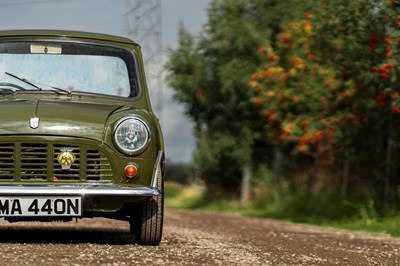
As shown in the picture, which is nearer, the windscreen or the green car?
the green car

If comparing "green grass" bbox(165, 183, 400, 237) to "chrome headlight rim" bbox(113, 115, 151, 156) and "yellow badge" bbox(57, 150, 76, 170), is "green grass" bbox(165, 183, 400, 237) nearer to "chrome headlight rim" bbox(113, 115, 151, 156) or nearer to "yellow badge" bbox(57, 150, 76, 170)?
"chrome headlight rim" bbox(113, 115, 151, 156)

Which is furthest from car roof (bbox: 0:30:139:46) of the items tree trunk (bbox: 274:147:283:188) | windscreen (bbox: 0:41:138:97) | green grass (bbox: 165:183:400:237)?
tree trunk (bbox: 274:147:283:188)

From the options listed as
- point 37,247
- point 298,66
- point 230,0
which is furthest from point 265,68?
point 37,247

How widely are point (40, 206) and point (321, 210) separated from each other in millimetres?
13048

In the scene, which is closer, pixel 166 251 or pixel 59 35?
pixel 166 251

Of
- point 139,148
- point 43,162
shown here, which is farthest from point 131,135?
point 43,162

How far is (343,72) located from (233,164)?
1440cm

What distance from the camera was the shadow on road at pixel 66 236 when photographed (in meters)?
8.16

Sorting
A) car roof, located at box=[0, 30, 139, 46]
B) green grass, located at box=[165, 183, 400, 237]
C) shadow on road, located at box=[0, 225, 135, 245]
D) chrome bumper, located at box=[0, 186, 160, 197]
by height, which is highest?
car roof, located at box=[0, 30, 139, 46]

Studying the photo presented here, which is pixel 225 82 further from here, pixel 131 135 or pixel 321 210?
pixel 131 135

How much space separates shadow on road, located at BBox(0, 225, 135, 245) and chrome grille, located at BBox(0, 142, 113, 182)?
81cm

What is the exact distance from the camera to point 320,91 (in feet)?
59.1

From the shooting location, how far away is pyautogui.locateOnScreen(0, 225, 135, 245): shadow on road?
816cm

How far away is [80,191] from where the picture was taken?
7227mm
